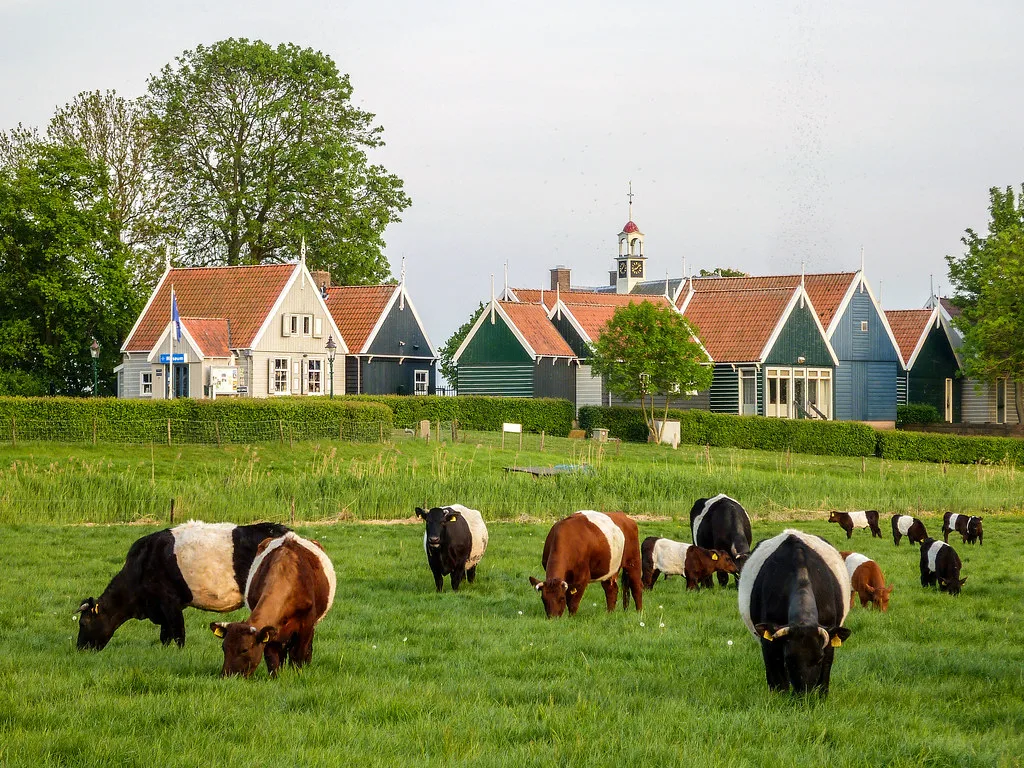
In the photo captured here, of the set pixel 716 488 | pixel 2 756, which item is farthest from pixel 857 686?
pixel 716 488

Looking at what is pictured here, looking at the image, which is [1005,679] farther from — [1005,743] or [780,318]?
[780,318]

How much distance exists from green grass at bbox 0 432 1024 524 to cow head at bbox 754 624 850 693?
16.0m

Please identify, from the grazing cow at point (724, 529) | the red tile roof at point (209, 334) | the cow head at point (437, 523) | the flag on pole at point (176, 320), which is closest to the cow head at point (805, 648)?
the cow head at point (437, 523)

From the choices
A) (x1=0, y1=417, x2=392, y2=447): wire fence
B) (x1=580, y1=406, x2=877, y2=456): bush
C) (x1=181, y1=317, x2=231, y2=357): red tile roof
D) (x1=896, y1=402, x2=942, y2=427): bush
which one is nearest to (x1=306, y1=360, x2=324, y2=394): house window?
(x1=181, y1=317, x2=231, y2=357): red tile roof

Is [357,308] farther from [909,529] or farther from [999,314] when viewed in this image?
[909,529]

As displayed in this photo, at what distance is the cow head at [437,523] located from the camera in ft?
54.5

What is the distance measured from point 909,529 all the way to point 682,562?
7761 mm

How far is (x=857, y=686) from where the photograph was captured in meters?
10.8

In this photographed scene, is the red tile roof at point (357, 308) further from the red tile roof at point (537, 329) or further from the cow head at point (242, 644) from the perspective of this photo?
the cow head at point (242, 644)

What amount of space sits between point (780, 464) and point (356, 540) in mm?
25403

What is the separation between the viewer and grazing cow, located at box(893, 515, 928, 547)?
23141 mm

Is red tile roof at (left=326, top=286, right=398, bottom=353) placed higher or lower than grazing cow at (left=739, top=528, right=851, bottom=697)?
higher

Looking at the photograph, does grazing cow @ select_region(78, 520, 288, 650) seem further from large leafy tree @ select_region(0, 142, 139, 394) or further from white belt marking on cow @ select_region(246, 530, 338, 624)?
large leafy tree @ select_region(0, 142, 139, 394)

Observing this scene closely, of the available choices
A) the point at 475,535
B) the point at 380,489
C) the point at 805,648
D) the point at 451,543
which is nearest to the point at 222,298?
the point at 380,489
